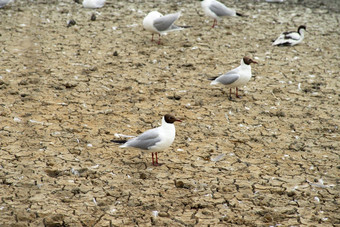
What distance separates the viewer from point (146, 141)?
593cm

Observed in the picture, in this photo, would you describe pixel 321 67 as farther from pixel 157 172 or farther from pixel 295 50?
pixel 157 172

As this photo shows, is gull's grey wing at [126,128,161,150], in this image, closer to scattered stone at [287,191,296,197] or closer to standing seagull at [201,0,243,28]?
scattered stone at [287,191,296,197]

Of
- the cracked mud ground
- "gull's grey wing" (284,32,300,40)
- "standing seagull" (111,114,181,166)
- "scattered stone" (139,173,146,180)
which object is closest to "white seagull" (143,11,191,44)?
the cracked mud ground

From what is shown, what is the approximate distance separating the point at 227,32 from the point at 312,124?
448 centimetres

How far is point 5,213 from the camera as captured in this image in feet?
16.1

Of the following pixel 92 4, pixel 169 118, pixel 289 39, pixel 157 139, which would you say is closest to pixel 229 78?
pixel 169 118

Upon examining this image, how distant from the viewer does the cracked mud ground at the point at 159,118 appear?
17.2 ft

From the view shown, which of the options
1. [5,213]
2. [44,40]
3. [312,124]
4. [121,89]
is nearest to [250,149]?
[312,124]

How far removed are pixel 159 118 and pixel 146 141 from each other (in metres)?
1.46

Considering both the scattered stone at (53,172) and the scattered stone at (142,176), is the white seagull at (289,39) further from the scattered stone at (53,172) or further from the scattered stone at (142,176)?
the scattered stone at (53,172)

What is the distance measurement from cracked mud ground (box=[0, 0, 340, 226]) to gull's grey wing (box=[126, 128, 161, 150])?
290 millimetres

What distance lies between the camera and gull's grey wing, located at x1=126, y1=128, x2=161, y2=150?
5.90 metres

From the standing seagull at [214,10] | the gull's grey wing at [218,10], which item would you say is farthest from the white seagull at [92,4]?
the gull's grey wing at [218,10]

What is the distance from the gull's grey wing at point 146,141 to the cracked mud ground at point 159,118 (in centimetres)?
29
